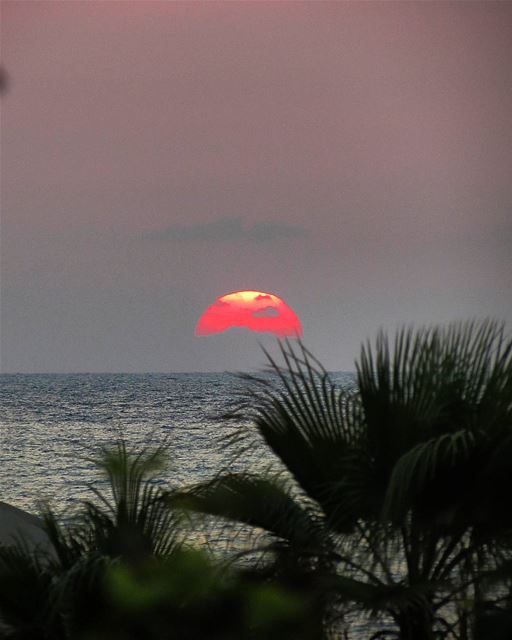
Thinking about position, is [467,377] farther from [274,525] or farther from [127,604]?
[127,604]

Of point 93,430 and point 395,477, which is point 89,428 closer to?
point 93,430

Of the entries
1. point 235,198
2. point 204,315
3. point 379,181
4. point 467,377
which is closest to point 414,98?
point 379,181

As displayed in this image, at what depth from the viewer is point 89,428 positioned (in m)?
60.6

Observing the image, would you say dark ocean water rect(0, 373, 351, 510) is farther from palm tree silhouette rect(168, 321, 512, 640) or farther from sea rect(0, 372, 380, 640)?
palm tree silhouette rect(168, 321, 512, 640)

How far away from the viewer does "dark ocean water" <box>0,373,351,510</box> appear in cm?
4016

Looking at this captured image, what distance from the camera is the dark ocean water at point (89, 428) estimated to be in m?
40.2

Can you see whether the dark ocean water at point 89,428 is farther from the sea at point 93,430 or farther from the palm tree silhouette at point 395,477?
the palm tree silhouette at point 395,477

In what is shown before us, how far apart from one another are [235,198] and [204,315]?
10.1 m

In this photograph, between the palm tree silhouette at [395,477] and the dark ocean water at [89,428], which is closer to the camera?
the palm tree silhouette at [395,477]

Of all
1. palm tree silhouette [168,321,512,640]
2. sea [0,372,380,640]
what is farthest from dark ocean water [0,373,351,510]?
palm tree silhouette [168,321,512,640]

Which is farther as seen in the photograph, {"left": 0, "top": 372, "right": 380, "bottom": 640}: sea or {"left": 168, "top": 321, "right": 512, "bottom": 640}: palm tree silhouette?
{"left": 0, "top": 372, "right": 380, "bottom": 640}: sea

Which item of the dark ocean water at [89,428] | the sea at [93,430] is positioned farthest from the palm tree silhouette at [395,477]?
the dark ocean water at [89,428]

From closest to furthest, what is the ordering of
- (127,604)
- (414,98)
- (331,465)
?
(127,604) → (331,465) → (414,98)

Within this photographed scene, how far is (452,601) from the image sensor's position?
16.1ft
